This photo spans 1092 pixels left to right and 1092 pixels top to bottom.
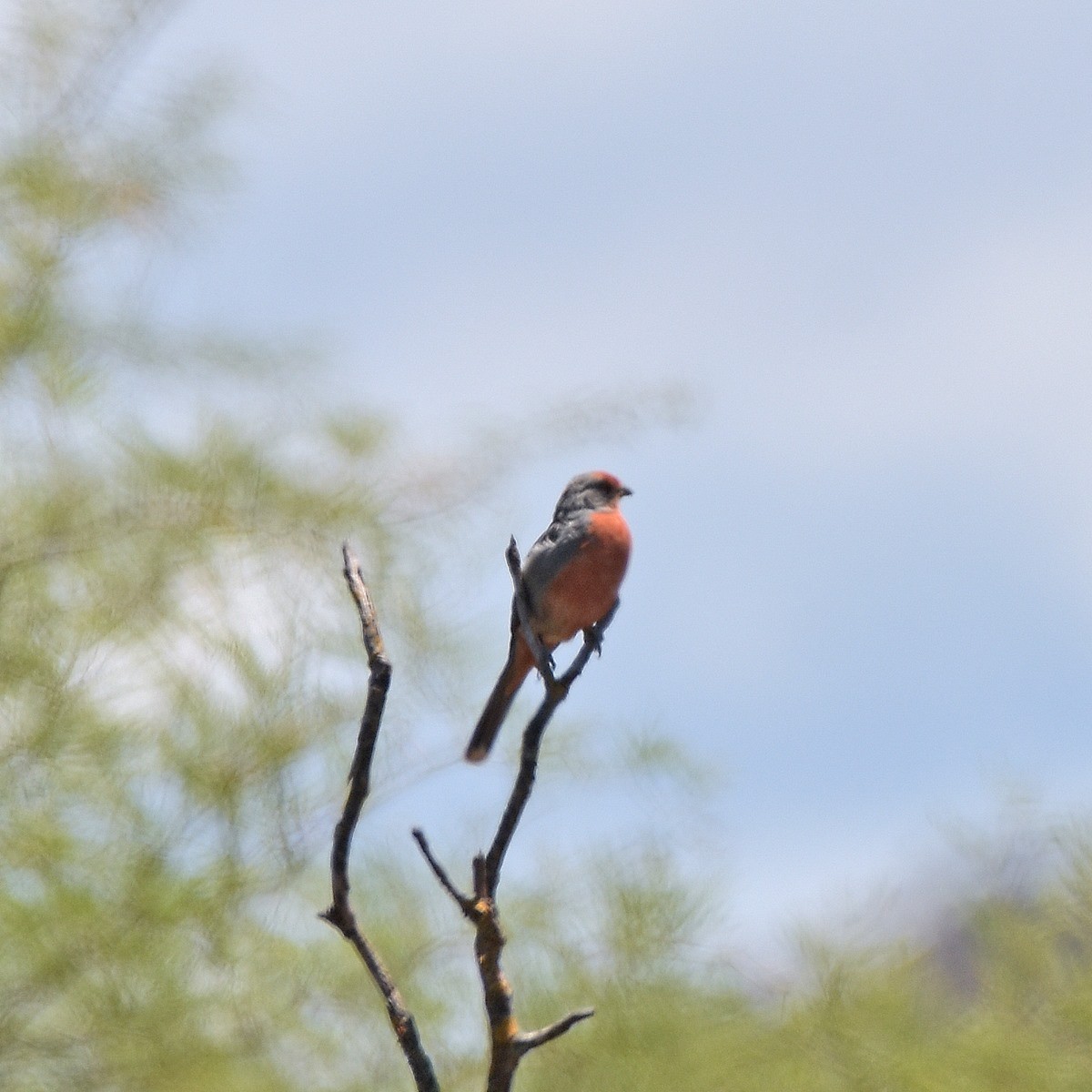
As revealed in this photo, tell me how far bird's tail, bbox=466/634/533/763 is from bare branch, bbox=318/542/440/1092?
141cm

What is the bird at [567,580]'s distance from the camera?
9.26ft

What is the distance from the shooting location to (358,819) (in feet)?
4.23

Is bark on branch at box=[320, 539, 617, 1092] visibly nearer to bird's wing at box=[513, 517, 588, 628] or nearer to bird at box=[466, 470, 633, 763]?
bird at box=[466, 470, 633, 763]

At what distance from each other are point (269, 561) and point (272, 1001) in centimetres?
124

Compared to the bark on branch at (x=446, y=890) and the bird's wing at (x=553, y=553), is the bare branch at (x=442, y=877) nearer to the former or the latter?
the bark on branch at (x=446, y=890)

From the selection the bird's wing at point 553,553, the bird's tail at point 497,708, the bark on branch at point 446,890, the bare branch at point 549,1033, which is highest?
the bird's wing at point 553,553

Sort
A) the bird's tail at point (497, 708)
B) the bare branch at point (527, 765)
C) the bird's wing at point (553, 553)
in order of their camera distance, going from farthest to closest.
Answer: the bird's wing at point (553, 553) → the bird's tail at point (497, 708) → the bare branch at point (527, 765)

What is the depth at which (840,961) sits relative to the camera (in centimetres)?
376

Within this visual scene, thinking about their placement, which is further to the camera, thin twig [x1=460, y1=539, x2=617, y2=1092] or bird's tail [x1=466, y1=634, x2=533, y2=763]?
bird's tail [x1=466, y1=634, x2=533, y2=763]

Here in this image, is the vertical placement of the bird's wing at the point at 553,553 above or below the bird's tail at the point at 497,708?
above

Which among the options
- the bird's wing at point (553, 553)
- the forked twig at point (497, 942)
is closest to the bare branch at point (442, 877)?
the forked twig at point (497, 942)

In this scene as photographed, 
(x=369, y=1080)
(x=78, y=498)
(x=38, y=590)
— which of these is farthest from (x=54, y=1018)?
(x=78, y=498)

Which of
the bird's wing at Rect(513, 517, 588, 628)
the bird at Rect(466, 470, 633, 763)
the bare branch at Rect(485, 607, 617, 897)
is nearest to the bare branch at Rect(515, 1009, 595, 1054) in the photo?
the bare branch at Rect(485, 607, 617, 897)

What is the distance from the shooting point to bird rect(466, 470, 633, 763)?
2.82 meters
